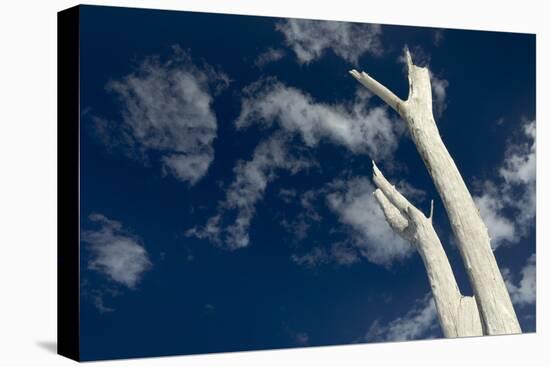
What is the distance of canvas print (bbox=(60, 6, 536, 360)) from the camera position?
816 cm

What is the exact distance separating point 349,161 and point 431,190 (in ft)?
2.57

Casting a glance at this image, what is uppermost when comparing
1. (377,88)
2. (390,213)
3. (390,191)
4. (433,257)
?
(377,88)

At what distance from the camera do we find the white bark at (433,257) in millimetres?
9188

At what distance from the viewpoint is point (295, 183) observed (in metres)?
8.87

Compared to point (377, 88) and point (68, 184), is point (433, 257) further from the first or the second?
point (68, 184)

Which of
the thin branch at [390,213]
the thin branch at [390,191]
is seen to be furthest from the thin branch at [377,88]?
the thin branch at [390,213]

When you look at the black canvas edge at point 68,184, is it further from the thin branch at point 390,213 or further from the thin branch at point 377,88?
the thin branch at point 390,213

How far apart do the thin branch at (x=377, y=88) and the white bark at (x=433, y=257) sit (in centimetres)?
53

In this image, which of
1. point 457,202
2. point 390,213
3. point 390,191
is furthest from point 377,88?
point 457,202

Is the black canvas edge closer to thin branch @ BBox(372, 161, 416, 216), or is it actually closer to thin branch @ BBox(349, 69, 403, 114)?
thin branch @ BBox(349, 69, 403, 114)

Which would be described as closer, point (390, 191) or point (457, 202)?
point (390, 191)

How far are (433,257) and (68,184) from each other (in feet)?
9.72

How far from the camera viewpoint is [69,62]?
8.19 metres

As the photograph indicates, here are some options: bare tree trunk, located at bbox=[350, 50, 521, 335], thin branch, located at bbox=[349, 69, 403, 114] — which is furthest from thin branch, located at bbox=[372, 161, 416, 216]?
thin branch, located at bbox=[349, 69, 403, 114]
